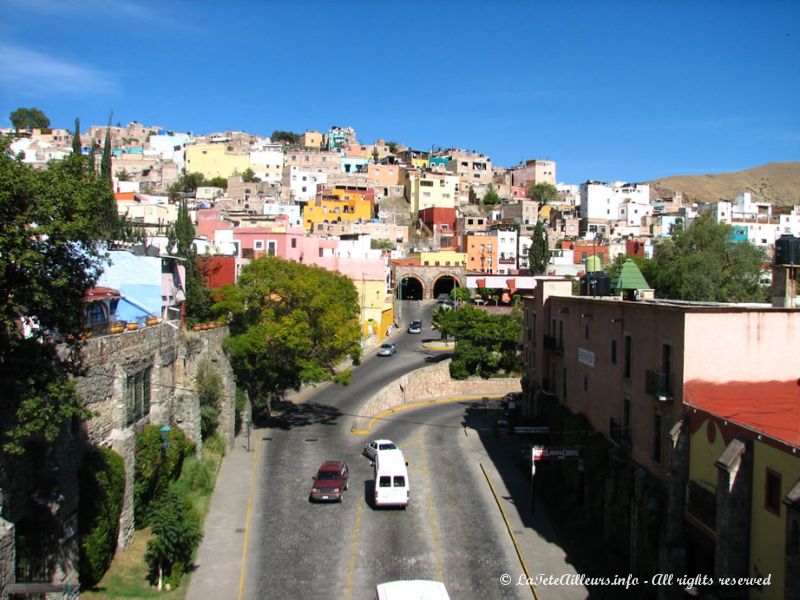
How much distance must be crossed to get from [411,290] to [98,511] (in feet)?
220

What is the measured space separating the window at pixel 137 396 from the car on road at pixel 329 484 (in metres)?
6.43

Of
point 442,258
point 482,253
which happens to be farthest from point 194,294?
point 482,253

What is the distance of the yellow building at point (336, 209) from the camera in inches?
3567

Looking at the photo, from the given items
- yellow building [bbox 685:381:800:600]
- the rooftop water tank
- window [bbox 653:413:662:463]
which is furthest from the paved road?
the rooftop water tank

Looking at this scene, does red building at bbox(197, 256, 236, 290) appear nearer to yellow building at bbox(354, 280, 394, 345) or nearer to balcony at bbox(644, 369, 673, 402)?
yellow building at bbox(354, 280, 394, 345)

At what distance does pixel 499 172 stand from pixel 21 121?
115 metres

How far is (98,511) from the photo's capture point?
18.0m

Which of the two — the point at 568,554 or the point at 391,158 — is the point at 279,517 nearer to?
the point at 568,554

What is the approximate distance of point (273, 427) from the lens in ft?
112

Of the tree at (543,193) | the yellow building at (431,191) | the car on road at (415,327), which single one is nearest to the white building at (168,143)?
the yellow building at (431,191)

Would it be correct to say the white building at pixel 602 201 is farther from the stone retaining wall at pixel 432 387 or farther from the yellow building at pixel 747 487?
the yellow building at pixel 747 487

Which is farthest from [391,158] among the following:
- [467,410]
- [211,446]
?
[211,446]

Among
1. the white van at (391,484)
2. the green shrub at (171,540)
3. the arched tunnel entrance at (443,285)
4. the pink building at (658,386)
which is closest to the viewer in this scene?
the pink building at (658,386)

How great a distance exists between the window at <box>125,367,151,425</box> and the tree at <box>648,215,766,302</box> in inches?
1245
